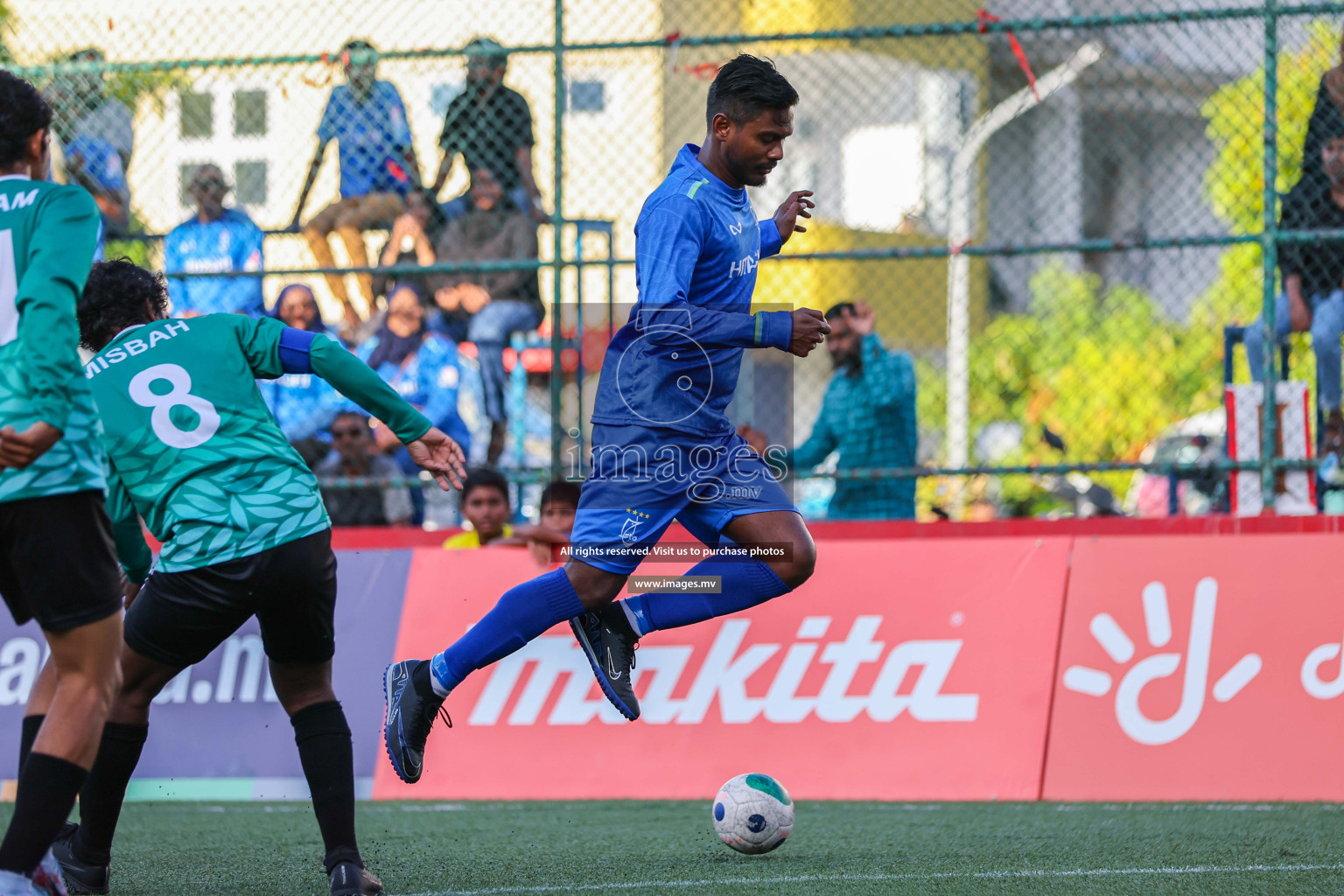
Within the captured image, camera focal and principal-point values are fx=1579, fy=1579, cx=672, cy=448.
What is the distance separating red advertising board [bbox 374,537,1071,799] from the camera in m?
6.75

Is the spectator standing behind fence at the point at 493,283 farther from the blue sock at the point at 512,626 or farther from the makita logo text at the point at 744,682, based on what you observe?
the blue sock at the point at 512,626

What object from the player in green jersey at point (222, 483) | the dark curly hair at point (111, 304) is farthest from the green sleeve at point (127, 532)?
the dark curly hair at point (111, 304)

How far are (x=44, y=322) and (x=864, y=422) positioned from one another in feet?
17.4

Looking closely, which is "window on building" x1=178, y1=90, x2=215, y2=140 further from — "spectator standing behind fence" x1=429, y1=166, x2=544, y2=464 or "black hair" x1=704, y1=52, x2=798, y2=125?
"black hair" x1=704, y1=52, x2=798, y2=125

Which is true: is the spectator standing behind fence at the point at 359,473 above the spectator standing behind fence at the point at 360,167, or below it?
below

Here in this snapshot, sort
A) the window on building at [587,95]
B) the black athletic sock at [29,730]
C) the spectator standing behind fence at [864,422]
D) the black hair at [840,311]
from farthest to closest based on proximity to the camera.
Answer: the window on building at [587,95], the black hair at [840,311], the spectator standing behind fence at [864,422], the black athletic sock at [29,730]

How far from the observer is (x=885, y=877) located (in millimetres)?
4504

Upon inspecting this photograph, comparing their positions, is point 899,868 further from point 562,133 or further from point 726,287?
point 562,133

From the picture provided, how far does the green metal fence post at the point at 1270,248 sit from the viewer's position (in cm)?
748

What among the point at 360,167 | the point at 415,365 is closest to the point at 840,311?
the point at 415,365

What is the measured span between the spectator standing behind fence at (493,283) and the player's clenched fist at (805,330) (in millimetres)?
4002

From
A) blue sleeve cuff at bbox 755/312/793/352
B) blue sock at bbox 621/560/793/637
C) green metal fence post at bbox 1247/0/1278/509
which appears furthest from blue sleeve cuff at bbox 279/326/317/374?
green metal fence post at bbox 1247/0/1278/509

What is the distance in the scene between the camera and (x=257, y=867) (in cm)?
509

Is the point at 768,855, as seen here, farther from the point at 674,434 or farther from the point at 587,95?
the point at 587,95
